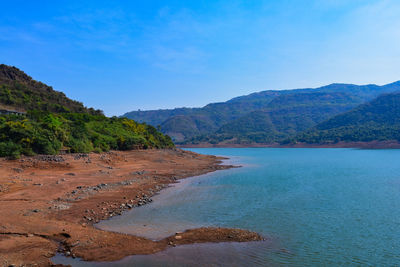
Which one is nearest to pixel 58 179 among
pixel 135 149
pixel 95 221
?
pixel 95 221

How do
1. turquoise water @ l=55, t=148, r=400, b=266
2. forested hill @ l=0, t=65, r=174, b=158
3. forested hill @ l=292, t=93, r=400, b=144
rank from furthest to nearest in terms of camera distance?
forested hill @ l=292, t=93, r=400, b=144 < forested hill @ l=0, t=65, r=174, b=158 < turquoise water @ l=55, t=148, r=400, b=266

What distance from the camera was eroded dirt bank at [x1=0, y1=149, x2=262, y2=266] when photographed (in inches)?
406

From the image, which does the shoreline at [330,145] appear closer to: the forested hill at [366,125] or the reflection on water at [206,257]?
the forested hill at [366,125]

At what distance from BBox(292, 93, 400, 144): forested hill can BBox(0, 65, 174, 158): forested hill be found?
Answer: 3574 inches

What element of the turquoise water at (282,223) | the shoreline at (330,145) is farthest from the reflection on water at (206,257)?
the shoreline at (330,145)

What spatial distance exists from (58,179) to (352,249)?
21.0m

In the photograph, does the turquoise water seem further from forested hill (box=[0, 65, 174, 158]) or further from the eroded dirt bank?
forested hill (box=[0, 65, 174, 158])

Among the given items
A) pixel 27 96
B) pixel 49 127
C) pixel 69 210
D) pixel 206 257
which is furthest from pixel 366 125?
pixel 206 257

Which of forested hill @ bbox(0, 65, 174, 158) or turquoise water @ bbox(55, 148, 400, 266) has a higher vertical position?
forested hill @ bbox(0, 65, 174, 158)

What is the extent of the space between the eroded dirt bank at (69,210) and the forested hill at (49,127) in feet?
7.86

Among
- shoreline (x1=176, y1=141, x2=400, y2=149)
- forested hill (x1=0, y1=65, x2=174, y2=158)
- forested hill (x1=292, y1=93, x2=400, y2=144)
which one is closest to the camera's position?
forested hill (x1=0, y1=65, x2=174, y2=158)

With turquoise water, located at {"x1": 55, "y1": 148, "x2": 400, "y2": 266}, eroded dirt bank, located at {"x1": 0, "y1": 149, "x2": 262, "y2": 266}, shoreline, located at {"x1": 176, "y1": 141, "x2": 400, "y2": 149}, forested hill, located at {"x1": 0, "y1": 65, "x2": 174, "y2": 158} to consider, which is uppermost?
forested hill, located at {"x1": 0, "y1": 65, "x2": 174, "y2": 158}

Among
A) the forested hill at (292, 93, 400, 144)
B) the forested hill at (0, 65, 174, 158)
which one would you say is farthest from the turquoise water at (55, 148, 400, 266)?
the forested hill at (292, 93, 400, 144)

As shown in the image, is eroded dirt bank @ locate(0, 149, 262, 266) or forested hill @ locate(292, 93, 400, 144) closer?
eroded dirt bank @ locate(0, 149, 262, 266)
